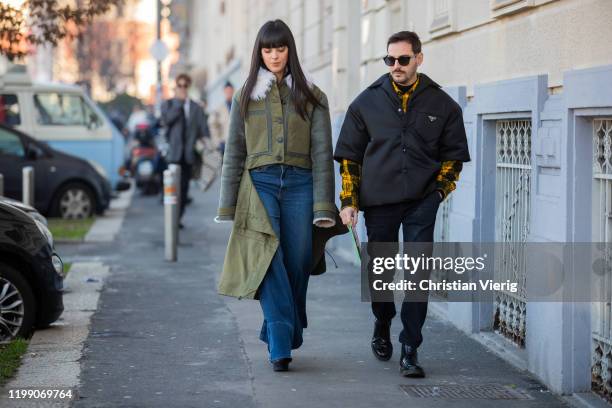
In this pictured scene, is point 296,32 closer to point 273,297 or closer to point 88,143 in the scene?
point 88,143

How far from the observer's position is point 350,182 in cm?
771

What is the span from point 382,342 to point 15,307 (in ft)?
8.31

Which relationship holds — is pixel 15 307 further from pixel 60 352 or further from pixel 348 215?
pixel 348 215

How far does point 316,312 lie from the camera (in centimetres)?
1048

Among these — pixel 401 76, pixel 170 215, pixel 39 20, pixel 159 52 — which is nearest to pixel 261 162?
pixel 401 76

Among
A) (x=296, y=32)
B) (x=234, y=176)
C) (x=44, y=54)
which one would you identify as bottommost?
(x=234, y=176)

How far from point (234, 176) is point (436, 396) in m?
1.70

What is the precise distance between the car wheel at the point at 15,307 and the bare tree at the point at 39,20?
13.9ft

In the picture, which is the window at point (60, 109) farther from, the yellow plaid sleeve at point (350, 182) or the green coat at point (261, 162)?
the yellow plaid sleeve at point (350, 182)

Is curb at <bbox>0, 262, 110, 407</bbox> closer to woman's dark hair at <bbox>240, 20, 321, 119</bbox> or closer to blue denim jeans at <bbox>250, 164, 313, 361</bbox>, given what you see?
blue denim jeans at <bbox>250, 164, 313, 361</bbox>

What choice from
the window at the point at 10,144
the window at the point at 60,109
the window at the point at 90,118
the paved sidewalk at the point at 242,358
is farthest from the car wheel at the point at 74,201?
the paved sidewalk at the point at 242,358

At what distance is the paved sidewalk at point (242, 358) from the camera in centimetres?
710

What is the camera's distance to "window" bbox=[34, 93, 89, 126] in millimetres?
21594

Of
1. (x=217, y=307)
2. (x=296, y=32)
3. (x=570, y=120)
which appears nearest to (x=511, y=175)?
(x=570, y=120)
